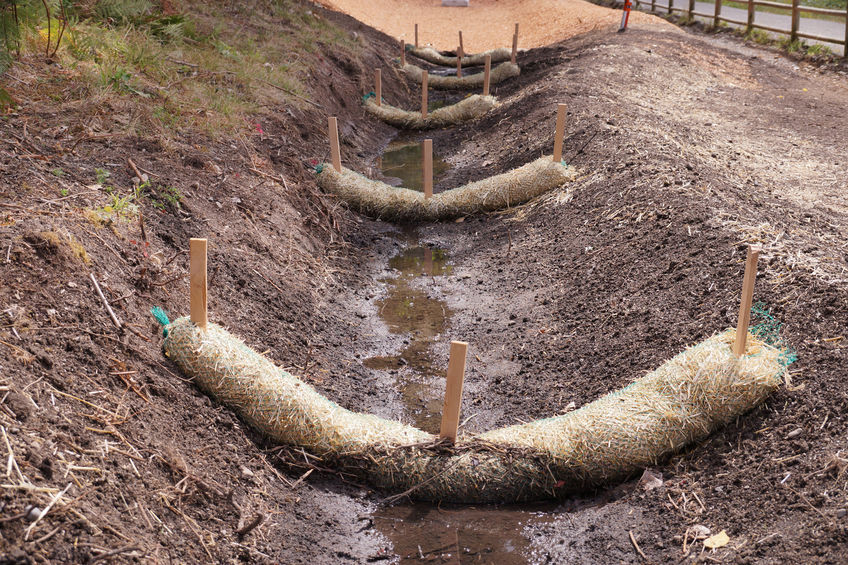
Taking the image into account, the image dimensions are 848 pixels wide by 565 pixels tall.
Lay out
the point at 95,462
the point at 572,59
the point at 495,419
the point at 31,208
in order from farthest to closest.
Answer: the point at 572,59, the point at 495,419, the point at 31,208, the point at 95,462

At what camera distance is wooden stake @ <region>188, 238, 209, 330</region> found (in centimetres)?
394

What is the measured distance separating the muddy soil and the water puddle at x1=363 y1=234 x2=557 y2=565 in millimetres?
17

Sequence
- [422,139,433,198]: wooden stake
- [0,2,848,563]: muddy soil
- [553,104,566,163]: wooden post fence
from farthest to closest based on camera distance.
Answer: [422,139,433,198]: wooden stake < [553,104,566,163]: wooden post fence < [0,2,848,563]: muddy soil

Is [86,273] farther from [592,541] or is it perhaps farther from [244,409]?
[592,541]

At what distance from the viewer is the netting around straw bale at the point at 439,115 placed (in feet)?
41.3

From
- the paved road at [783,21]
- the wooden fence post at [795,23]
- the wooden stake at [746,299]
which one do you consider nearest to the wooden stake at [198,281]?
the wooden stake at [746,299]

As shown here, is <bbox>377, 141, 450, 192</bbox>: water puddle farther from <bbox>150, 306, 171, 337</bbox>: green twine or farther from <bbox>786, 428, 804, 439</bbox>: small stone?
<bbox>786, 428, 804, 439</bbox>: small stone

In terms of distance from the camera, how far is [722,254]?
5254 mm

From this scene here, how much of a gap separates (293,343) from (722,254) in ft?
11.0

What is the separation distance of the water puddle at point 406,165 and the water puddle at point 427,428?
2.29 m

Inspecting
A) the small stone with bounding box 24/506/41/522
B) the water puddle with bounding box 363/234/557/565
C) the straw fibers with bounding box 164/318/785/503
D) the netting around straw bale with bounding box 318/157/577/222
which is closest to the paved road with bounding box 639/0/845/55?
the netting around straw bale with bounding box 318/157/577/222

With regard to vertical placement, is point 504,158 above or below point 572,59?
below

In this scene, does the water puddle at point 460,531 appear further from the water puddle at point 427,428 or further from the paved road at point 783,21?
the paved road at point 783,21

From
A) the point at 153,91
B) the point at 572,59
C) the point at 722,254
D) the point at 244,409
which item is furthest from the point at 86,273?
the point at 572,59
